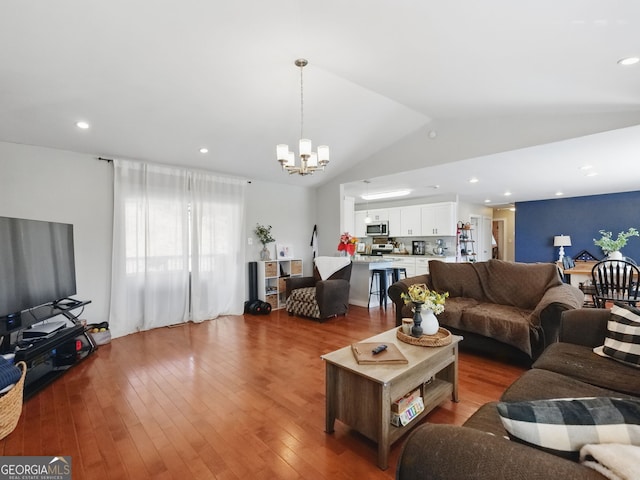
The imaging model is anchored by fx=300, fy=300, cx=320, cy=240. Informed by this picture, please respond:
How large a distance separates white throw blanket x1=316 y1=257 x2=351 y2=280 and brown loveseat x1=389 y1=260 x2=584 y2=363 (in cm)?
131

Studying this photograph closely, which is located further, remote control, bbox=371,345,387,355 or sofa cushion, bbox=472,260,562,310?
sofa cushion, bbox=472,260,562,310

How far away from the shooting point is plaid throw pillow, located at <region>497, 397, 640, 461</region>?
28.5 inches

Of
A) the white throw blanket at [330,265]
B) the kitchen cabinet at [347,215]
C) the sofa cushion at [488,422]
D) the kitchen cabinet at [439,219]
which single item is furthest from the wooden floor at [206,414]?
the kitchen cabinet at [439,219]

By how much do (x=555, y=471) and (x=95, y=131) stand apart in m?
4.48

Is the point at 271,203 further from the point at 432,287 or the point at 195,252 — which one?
the point at 432,287

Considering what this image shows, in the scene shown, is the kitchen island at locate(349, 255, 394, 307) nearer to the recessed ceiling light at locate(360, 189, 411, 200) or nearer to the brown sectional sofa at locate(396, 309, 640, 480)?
the recessed ceiling light at locate(360, 189, 411, 200)

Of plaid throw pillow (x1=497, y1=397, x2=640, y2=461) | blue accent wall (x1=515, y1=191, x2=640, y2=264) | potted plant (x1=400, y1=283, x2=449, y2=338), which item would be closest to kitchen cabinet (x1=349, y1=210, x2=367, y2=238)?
blue accent wall (x1=515, y1=191, x2=640, y2=264)

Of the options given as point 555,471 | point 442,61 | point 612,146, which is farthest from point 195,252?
point 612,146

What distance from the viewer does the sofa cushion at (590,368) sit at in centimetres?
162

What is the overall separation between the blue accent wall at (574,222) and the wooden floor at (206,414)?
6204 mm

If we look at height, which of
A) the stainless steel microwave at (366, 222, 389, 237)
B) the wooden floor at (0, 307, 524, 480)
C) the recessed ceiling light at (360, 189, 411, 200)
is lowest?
the wooden floor at (0, 307, 524, 480)

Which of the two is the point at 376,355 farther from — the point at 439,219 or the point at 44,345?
the point at 439,219

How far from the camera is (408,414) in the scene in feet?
6.15

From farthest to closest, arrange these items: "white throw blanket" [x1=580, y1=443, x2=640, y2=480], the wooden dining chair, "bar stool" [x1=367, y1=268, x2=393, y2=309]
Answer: "bar stool" [x1=367, y1=268, x2=393, y2=309] → the wooden dining chair → "white throw blanket" [x1=580, y1=443, x2=640, y2=480]
